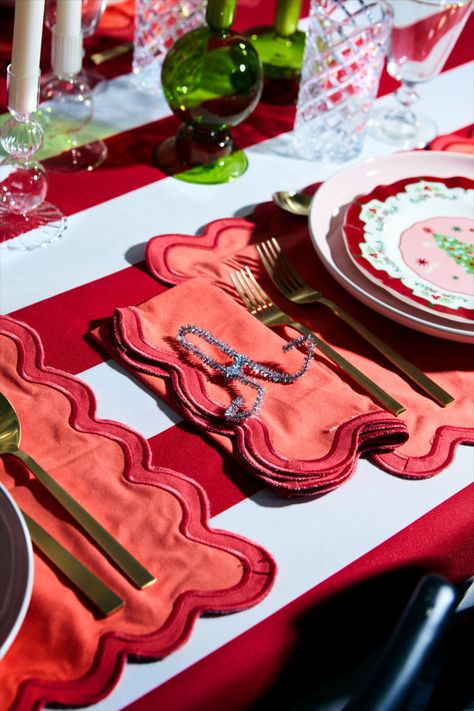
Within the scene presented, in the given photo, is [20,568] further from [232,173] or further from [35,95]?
[232,173]

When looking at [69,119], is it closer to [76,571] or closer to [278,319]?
[278,319]

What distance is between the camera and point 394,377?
0.91 meters

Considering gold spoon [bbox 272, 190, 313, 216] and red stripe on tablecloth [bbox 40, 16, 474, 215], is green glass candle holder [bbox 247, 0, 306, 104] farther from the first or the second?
gold spoon [bbox 272, 190, 313, 216]

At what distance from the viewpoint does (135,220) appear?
1076mm

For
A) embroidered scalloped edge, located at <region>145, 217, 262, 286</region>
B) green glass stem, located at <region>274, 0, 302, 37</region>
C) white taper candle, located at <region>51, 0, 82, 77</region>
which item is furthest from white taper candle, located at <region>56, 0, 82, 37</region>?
green glass stem, located at <region>274, 0, 302, 37</region>

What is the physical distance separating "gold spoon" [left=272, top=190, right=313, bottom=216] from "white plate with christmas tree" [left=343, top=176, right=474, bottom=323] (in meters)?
0.07

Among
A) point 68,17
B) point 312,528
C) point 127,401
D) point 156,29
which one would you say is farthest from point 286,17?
point 312,528

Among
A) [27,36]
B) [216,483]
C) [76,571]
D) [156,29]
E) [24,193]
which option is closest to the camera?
[76,571]

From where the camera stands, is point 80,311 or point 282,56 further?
point 282,56

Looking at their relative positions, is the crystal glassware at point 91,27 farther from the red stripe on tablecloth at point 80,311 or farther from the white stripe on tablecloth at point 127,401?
the white stripe on tablecloth at point 127,401

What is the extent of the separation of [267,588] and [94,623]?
0.13 m

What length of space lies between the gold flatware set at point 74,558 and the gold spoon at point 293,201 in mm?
489

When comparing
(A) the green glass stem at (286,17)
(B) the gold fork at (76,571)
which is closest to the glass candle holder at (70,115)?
(A) the green glass stem at (286,17)

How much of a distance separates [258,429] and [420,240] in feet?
1.22
